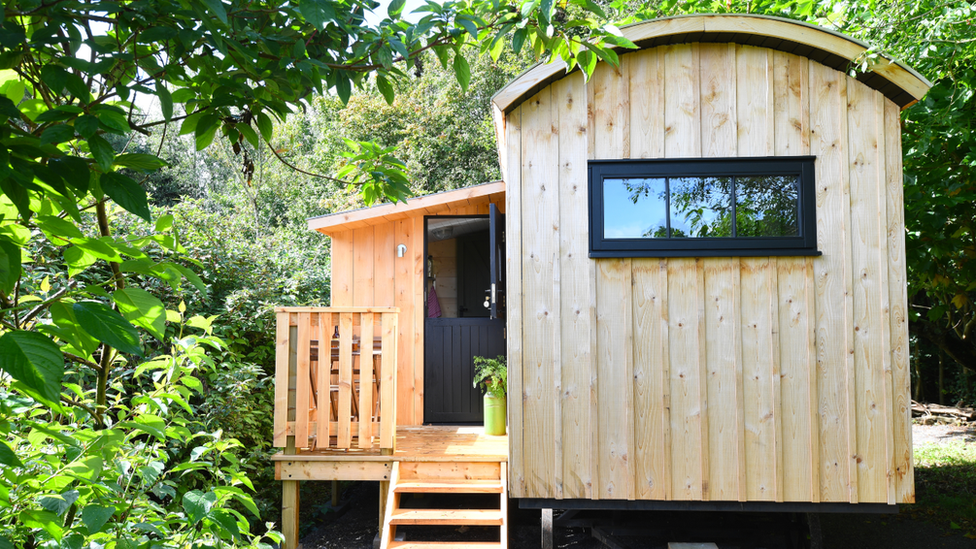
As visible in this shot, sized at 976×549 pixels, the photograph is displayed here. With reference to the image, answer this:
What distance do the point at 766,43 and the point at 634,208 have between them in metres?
1.33

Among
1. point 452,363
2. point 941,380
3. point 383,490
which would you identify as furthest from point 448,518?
point 941,380

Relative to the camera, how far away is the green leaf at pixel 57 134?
0.90m

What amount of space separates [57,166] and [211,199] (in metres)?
17.7

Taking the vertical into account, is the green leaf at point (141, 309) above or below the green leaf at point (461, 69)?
below

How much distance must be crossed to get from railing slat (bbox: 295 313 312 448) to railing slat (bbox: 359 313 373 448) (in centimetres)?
41

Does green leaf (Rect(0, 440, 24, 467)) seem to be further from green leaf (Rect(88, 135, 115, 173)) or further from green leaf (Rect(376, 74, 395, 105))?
green leaf (Rect(376, 74, 395, 105))

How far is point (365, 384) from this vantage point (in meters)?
4.54

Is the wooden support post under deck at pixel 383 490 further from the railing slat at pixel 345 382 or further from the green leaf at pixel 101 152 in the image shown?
the green leaf at pixel 101 152

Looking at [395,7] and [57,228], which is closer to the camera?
[57,228]

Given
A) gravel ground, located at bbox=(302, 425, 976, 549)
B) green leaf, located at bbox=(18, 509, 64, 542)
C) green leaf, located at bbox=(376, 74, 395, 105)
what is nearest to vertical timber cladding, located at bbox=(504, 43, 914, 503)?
gravel ground, located at bbox=(302, 425, 976, 549)

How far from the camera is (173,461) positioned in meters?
4.67

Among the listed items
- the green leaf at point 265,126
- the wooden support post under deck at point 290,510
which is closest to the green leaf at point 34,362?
the green leaf at point 265,126

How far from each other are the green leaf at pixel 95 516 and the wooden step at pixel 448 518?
295 cm

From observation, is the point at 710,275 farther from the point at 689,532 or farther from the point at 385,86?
the point at 385,86
